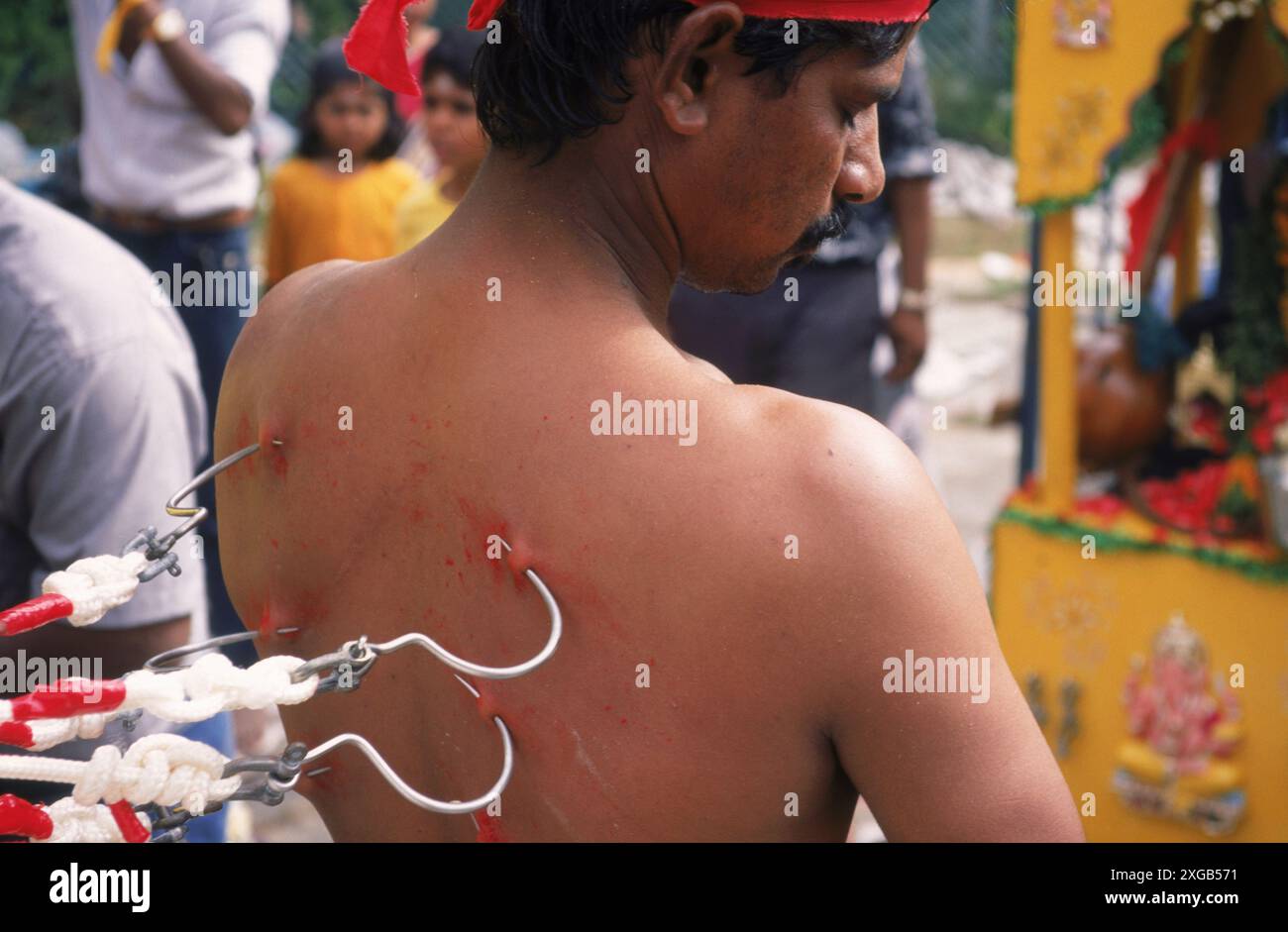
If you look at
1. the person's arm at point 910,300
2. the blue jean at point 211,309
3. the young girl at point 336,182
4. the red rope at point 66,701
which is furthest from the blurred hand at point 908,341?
the red rope at point 66,701

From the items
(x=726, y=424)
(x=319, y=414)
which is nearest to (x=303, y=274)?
(x=319, y=414)

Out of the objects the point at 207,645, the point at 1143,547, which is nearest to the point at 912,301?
the point at 1143,547

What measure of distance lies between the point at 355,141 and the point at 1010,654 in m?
2.78

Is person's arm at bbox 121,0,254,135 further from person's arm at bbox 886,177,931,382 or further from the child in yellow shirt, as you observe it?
person's arm at bbox 886,177,931,382

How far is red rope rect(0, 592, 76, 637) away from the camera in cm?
125

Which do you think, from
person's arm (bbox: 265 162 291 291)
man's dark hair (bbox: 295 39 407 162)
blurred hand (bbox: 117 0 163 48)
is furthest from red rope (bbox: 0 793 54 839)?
man's dark hair (bbox: 295 39 407 162)

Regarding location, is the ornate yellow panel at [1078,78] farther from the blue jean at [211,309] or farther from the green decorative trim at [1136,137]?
the blue jean at [211,309]

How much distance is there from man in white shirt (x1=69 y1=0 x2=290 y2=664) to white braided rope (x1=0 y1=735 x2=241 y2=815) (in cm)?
305

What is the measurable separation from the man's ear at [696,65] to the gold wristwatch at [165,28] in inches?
129

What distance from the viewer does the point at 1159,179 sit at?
432 cm

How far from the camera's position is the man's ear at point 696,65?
123cm

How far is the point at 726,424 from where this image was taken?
1.20 metres

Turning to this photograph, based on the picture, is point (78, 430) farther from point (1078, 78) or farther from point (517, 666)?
point (1078, 78)

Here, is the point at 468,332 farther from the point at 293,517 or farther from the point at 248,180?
the point at 248,180
